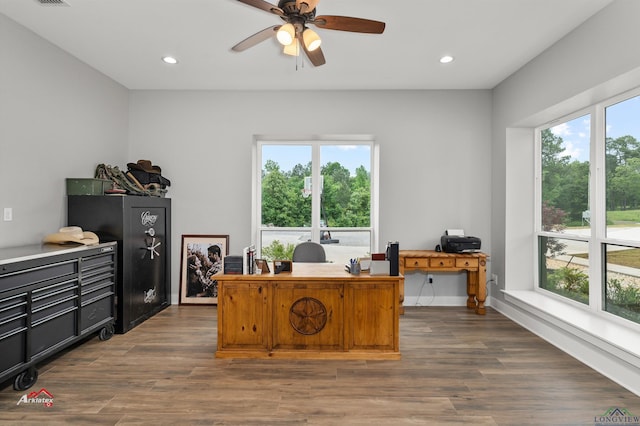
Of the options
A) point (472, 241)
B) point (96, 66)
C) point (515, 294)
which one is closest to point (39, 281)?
point (96, 66)

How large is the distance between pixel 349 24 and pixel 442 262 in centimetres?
302

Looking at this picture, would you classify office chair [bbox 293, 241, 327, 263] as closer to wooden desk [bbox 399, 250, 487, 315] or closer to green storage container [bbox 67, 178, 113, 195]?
wooden desk [bbox 399, 250, 487, 315]

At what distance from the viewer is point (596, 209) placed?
3352 millimetres

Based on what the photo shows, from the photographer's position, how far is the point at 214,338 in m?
3.59

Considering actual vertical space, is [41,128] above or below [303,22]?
below

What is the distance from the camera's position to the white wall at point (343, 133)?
4824 millimetres

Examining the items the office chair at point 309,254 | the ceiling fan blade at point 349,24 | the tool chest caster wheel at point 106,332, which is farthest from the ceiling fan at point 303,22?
the tool chest caster wheel at point 106,332

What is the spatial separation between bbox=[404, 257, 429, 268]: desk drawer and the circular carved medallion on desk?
1661mm

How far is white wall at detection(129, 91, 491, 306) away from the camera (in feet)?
15.8

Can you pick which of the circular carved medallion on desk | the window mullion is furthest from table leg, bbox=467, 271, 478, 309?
the circular carved medallion on desk

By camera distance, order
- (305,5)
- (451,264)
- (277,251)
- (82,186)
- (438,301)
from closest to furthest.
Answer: (305,5) < (82,186) < (451,264) < (438,301) < (277,251)

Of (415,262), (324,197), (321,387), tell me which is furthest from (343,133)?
(321,387)

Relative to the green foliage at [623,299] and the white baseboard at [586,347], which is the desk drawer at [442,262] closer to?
the white baseboard at [586,347]

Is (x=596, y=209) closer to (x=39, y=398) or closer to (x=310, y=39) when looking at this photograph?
(x=310, y=39)
